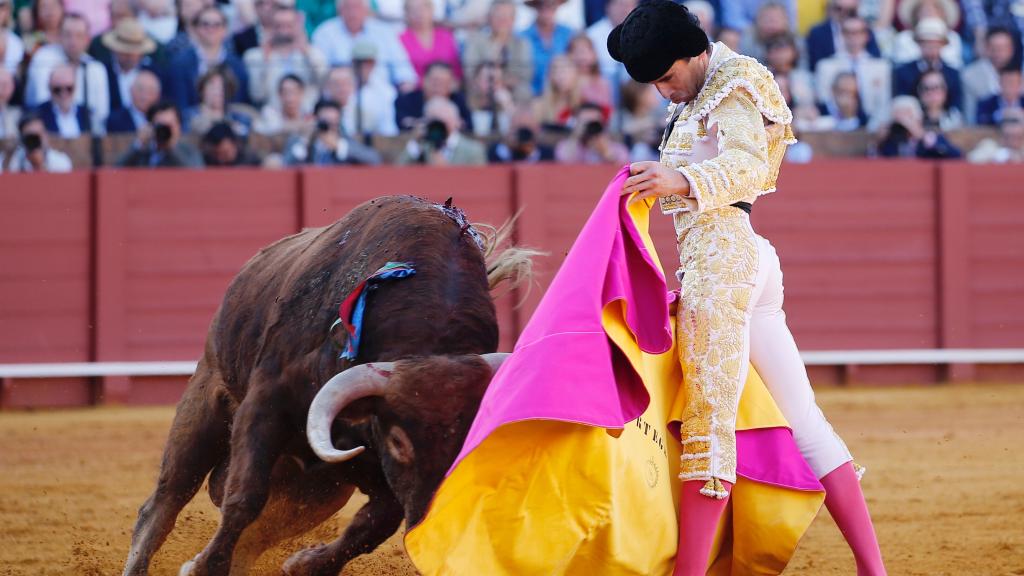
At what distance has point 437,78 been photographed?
23.2 ft

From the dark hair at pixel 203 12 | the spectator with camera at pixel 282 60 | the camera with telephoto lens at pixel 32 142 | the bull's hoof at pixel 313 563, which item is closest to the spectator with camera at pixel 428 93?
the spectator with camera at pixel 282 60

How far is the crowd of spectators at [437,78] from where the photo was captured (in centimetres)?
688

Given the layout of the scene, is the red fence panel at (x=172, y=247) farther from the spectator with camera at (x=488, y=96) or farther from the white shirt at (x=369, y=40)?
the spectator with camera at (x=488, y=96)

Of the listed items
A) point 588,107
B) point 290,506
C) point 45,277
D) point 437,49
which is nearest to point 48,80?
point 45,277

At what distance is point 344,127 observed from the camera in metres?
7.14

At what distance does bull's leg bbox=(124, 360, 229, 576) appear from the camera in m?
3.06

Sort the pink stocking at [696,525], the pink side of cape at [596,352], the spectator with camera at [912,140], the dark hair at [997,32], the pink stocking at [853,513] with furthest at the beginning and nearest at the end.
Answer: the dark hair at [997,32] < the spectator with camera at [912,140] < the pink stocking at [853,513] < the pink stocking at [696,525] < the pink side of cape at [596,352]

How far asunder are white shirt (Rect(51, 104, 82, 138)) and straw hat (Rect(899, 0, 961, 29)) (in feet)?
16.0

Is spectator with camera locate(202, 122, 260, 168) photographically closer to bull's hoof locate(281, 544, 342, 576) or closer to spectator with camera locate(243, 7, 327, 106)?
spectator with camera locate(243, 7, 327, 106)

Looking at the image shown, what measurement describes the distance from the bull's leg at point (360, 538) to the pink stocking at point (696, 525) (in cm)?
95

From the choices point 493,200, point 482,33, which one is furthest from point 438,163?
point 482,33

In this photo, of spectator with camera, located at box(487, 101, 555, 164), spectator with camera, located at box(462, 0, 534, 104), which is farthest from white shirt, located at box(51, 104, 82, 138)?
spectator with camera, located at box(487, 101, 555, 164)

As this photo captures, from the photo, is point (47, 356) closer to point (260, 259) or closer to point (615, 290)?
point (260, 259)

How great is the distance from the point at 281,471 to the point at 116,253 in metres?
4.52
